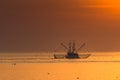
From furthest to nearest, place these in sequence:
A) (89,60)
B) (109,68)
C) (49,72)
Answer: (89,60) < (109,68) < (49,72)

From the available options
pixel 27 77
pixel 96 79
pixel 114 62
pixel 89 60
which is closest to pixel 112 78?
pixel 96 79

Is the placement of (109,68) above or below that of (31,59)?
below

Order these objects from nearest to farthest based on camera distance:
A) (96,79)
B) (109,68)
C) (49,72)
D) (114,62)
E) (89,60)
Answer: (96,79) → (49,72) → (109,68) → (114,62) → (89,60)

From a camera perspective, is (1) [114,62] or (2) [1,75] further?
(1) [114,62]

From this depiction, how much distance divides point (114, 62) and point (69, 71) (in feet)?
21.5

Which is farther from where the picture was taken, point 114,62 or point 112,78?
point 114,62

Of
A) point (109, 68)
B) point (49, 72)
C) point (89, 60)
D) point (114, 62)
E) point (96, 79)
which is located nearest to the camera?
point (96, 79)

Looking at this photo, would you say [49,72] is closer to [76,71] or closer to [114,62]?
[76,71]

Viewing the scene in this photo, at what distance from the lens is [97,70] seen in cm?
3966

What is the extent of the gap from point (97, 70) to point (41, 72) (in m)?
3.40

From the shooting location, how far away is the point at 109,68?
133 ft

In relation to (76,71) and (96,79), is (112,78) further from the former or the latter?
(76,71)

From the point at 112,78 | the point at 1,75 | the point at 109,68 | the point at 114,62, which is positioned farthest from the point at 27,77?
the point at 114,62

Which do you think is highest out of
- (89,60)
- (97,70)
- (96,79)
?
(89,60)
